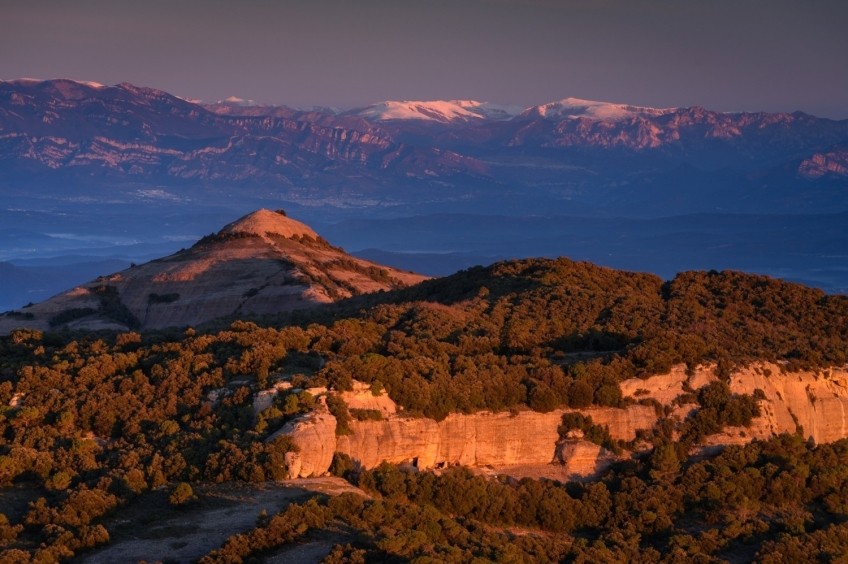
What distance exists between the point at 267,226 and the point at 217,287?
12178 millimetres

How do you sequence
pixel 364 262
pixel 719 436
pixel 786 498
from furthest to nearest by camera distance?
pixel 364 262, pixel 719 436, pixel 786 498

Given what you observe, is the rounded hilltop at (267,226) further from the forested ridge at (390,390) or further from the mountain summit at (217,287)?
the forested ridge at (390,390)

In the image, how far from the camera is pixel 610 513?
28672mm

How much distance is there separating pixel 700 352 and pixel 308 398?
36.2ft

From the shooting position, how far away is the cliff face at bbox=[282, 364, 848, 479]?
93.1 ft

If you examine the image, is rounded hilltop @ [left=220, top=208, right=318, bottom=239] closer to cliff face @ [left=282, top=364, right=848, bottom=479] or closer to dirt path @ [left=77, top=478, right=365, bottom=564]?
cliff face @ [left=282, top=364, right=848, bottom=479]

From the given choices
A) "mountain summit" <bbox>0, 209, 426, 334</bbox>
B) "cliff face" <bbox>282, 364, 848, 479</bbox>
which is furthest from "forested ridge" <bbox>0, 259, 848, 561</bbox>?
"mountain summit" <bbox>0, 209, 426, 334</bbox>

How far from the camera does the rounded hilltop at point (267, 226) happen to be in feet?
247

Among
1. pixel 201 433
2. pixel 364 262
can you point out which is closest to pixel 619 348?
pixel 201 433

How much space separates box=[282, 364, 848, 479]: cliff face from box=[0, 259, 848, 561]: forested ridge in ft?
1.27

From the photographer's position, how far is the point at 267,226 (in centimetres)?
7644

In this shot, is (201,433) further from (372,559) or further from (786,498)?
(786,498)

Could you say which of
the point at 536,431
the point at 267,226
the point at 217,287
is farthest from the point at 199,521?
the point at 267,226

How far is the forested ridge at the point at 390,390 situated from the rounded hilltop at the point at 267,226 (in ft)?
104
